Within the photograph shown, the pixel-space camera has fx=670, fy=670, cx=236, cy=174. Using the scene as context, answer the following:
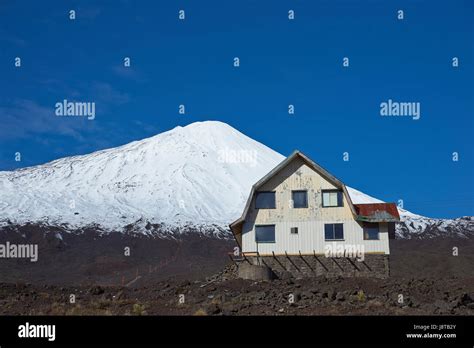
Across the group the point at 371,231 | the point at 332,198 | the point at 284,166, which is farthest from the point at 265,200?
the point at 371,231

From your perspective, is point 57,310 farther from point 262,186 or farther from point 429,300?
point 262,186

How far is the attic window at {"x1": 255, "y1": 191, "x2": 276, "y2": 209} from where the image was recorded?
41250 millimetres

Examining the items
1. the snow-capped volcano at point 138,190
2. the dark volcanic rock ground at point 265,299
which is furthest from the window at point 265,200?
the snow-capped volcano at point 138,190

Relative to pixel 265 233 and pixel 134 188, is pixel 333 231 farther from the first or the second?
pixel 134 188

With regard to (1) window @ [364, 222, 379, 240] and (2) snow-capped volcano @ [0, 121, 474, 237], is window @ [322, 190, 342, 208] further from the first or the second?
(2) snow-capped volcano @ [0, 121, 474, 237]

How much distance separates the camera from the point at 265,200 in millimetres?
41438

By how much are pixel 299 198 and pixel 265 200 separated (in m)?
2.10

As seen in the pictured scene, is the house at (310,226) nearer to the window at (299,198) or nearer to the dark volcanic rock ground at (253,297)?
the window at (299,198)

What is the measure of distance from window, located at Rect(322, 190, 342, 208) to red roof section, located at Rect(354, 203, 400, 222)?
4.47ft

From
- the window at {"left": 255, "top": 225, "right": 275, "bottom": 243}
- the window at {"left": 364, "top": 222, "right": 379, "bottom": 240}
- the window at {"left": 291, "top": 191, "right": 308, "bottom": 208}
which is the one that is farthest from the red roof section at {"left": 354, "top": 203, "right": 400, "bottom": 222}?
the window at {"left": 255, "top": 225, "right": 275, "bottom": 243}

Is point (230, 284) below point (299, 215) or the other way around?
below

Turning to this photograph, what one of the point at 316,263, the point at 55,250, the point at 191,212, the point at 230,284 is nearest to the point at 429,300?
the point at 230,284

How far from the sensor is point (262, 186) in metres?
41.5

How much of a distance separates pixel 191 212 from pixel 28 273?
61539mm
